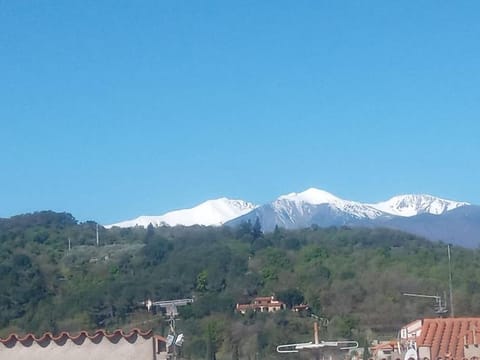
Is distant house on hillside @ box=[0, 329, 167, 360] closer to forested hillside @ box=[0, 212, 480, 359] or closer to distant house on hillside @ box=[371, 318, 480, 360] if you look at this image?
distant house on hillside @ box=[371, 318, 480, 360]

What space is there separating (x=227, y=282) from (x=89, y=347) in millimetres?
76922

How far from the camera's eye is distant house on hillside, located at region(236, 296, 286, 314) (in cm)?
7519

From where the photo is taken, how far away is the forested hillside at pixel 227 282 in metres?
65.2

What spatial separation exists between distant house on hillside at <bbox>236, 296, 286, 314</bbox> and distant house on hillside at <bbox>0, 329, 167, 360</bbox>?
195 ft

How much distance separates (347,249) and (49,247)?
28.8m

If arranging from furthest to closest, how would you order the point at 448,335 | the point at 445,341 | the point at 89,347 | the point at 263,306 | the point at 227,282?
the point at 227,282
the point at 263,306
the point at 448,335
the point at 445,341
the point at 89,347

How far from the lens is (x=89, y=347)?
14797 millimetres

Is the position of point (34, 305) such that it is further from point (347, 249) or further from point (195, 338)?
point (347, 249)

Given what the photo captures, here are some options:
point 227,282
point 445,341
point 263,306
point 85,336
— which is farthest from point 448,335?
point 227,282

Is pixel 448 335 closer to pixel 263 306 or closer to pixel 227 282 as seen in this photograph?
pixel 263 306

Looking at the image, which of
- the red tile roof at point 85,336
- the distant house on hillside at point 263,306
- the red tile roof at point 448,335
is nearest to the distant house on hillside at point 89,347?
the red tile roof at point 85,336

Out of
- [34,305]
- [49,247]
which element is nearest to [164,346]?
[34,305]

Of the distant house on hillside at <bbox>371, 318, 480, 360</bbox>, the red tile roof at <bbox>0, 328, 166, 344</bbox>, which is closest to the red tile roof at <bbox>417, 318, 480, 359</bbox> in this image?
the distant house on hillside at <bbox>371, 318, 480, 360</bbox>

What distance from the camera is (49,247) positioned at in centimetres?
11581
